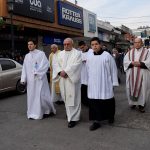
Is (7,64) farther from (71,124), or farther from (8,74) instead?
(71,124)

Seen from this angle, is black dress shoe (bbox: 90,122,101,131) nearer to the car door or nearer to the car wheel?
the car door

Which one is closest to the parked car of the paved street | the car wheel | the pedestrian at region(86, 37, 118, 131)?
the car wheel

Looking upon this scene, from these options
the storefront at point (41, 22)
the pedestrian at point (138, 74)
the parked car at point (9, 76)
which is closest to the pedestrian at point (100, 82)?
the pedestrian at point (138, 74)

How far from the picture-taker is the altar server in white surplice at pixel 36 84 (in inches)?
315

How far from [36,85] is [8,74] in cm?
403

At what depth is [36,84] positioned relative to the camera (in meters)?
8.04

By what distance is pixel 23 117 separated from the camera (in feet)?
26.8

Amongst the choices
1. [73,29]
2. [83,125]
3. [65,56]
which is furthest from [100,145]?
[73,29]

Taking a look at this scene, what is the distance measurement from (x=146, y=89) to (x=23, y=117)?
10.2 feet

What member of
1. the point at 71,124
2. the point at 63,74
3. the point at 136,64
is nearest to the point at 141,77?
the point at 136,64

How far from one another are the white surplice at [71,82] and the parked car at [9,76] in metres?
4.62

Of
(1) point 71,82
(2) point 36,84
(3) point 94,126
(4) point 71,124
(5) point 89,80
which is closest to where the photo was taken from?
(3) point 94,126

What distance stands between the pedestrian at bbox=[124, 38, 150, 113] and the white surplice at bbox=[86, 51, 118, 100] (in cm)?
169

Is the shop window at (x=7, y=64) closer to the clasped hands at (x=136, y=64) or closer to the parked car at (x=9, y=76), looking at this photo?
the parked car at (x=9, y=76)
